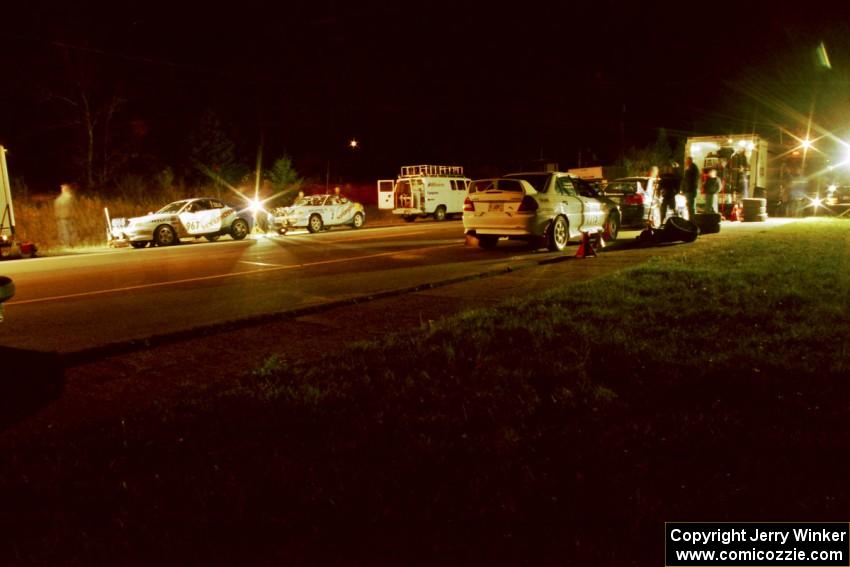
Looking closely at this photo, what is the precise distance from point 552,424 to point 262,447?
5.81ft

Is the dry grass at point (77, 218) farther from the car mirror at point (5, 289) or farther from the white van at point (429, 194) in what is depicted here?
the car mirror at point (5, 289)

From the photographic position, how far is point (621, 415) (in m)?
3.95

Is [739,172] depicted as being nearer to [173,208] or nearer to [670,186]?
[670,186]

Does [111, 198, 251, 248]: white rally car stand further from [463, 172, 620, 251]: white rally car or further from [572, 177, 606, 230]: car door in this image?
[572, 177, 606, 230]: car door

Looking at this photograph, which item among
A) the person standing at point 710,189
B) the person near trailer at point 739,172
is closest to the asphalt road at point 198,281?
the person standing at point 710,189

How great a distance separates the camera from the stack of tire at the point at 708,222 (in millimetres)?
17078

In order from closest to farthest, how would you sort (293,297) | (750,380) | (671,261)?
(750,380), (293,297), (671,261)

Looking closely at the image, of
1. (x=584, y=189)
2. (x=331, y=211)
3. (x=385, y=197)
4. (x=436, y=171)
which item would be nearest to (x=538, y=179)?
(x=584, y=189)

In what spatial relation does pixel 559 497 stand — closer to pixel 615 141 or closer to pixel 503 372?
pixel 503 372

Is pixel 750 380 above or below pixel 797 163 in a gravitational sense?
below

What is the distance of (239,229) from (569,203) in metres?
12.3

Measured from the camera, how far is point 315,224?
2417 cm

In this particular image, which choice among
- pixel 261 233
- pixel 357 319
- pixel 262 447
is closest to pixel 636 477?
pixel 262 447

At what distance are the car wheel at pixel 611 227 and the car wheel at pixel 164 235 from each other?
13.5 metres
